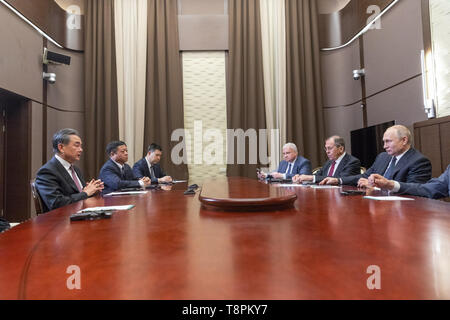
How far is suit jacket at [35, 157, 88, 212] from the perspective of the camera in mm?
1999

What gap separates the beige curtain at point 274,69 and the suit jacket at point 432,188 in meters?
3.56

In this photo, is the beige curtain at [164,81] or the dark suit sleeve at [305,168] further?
the beige curtain at [164,81]

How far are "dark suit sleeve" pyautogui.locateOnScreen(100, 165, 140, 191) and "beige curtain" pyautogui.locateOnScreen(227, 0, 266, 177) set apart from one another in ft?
8.62

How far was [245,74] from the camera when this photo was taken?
562cm

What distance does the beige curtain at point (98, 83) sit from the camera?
5457 mm

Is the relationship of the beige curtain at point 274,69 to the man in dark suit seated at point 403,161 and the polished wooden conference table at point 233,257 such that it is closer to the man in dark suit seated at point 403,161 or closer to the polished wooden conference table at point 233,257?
the man in dark suit seated at point 403,161

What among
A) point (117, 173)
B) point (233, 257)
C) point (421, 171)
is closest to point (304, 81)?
Result: point (421, 171)

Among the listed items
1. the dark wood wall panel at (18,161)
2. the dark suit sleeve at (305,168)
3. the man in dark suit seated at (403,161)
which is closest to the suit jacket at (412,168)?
the man in dark suit seated at (403,161)

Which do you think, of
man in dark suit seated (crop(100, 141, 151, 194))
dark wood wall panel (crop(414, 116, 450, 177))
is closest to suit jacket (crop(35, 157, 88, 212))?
man in dark suit seated (crop(100, 141, 151, 194))

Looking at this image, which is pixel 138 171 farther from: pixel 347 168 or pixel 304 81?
pixel 304 81

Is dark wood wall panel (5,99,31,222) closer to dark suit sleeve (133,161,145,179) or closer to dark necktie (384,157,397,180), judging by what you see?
dark suit sleeve (133,161,145,179)

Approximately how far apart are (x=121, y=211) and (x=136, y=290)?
96 centimetres
